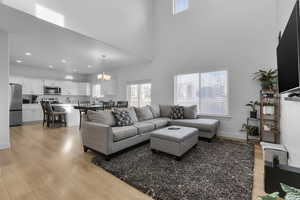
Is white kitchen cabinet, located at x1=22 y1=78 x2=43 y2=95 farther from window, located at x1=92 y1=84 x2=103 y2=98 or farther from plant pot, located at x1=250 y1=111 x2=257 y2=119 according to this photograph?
plant pot, located at x1=250 y1=111 x2=257 y2=119

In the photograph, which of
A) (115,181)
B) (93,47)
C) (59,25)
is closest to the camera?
(115,181)

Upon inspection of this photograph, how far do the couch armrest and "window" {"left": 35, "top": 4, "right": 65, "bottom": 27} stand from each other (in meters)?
2.14

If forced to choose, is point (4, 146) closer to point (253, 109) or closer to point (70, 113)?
point (70, 113)

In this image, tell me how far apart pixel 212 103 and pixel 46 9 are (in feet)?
15.5

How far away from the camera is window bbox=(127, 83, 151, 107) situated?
20.4 ft

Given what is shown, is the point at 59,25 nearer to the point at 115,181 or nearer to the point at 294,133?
the point at 115,181

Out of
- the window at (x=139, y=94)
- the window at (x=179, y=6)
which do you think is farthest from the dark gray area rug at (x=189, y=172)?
the window at (x=179, y=6)

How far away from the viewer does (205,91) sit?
4500mm

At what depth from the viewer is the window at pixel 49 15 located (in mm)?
2573

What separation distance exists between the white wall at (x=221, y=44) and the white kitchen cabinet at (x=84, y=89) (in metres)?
5.14

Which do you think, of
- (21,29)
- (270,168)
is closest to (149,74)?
(21,29)

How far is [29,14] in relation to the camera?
247cm

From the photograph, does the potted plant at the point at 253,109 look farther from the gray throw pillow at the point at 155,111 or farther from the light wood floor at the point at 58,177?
the gray throw pillow at the point at 155,111

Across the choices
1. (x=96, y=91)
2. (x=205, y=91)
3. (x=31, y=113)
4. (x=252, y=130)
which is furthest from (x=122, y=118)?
(x=96, y=91)
